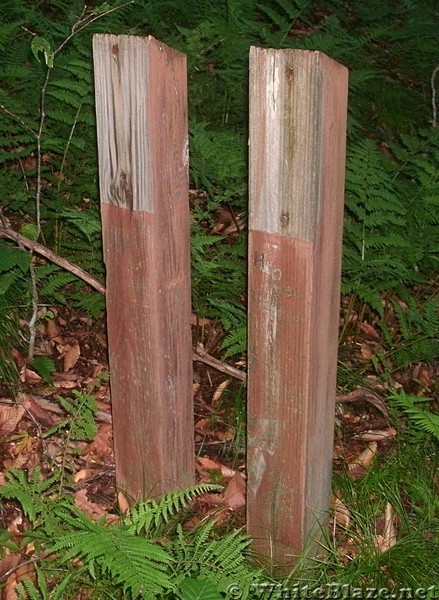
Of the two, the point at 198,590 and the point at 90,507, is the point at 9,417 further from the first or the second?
the point at 198,590

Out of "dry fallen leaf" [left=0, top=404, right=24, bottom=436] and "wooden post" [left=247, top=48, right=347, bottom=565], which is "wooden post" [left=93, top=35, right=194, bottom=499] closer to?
"wooden post" [left=247, top=48, right=347, bottom=565]

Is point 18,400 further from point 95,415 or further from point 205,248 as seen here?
point 205,248

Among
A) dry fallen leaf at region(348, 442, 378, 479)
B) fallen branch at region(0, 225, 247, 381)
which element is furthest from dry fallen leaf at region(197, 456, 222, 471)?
dry fallen leaf at region(348, 442, 378, 479)

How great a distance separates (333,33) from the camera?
5.15 metres

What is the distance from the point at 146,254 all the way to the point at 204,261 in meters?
1.11

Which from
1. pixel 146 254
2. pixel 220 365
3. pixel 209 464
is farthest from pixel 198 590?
pixel 220 365

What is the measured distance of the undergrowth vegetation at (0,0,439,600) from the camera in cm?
233

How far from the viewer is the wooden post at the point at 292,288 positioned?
1.98 m

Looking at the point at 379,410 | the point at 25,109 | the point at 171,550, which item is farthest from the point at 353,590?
the point at 25,109

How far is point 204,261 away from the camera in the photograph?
3.39 metres

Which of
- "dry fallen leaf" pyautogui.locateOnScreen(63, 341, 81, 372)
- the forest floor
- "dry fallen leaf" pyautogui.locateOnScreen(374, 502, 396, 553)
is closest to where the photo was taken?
"dry fallen leaf" pyautogui.locateOnScreen(374, 502, 396, 553)

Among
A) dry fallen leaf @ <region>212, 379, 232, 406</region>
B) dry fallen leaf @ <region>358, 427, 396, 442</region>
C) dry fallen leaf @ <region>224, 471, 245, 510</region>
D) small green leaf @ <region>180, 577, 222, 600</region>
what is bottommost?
dry fallen leaf @ <region>224, 471, 245, 510</region>

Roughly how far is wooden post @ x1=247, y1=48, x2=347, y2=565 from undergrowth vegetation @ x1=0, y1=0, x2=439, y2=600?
0.65 ft

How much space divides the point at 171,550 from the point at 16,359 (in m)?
1.21
